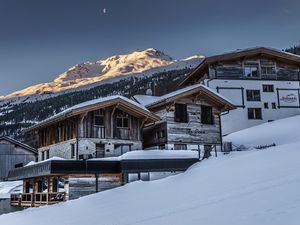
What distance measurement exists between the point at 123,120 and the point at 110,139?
5.89 ft

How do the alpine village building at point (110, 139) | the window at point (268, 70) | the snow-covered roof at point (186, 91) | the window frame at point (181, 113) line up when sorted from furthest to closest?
the window at point (268, 70) < the window frame at point (181, 113) < the snow-covered roof at point (186, 91) < the alpine village building at point (110, 139)

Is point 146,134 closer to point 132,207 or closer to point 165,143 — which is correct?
point 165,143

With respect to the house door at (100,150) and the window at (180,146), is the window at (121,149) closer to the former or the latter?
the house door at (100,150)

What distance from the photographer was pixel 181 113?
32.4 meters

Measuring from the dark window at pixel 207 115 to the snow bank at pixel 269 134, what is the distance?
3320 millimetres

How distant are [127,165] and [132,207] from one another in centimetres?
723

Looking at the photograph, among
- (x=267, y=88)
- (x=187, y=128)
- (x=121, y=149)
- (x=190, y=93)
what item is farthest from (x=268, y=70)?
(x=121, y=149)

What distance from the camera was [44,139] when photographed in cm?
3303

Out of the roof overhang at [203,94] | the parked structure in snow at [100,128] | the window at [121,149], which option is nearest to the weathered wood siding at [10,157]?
the parked structure in snow at [100,128]

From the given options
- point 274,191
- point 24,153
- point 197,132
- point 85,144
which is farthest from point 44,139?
point 274,191

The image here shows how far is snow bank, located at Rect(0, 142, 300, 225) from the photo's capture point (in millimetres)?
11500

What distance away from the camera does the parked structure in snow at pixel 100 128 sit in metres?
27.4

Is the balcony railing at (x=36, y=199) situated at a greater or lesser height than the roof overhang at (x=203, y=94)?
lesser

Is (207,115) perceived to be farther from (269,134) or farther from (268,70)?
(268,70)
